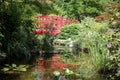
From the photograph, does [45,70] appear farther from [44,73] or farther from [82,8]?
[82,8]

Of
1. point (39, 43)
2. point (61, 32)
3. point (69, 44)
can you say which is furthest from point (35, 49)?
point (61, 32)

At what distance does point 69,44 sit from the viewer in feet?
45.5

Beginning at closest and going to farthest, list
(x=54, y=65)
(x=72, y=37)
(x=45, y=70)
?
(x=45, y=70) < (x=54, y=65) < (x=72, y=37)

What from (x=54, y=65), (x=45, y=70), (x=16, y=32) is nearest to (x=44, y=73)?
(x=45, y=70)

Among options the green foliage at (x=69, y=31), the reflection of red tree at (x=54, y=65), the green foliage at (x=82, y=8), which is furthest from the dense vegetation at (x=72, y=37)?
the green foliage at (x=82, y=8)

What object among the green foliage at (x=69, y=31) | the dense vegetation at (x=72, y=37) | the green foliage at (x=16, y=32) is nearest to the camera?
the dense vegetation at (x=72, y=37)

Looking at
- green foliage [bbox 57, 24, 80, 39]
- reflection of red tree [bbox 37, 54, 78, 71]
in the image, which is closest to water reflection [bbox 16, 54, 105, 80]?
reflection of red tree [bbox 37, 54, 78, 71]

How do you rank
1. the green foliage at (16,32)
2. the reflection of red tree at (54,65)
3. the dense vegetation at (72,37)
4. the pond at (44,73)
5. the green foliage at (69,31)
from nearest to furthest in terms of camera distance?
the pond at (44,73) < the dense vegetation at (72,37) < the reflection of red tree at (54,65) < the green foliage at (16,32) < the green foliage at (69,31)

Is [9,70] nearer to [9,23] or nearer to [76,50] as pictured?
[9,23]

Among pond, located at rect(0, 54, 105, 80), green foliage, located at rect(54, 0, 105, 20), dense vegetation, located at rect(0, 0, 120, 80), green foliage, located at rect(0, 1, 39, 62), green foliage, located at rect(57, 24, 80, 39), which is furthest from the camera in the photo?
green foliage, located at rect(54, 0, 105, 20)

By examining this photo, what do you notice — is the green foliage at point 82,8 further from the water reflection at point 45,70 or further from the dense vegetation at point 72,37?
the water reflection at point 45,70

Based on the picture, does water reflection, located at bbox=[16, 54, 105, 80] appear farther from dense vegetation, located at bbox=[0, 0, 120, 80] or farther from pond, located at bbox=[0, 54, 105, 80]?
dense vegetation, located at bbox=[0, 0, 120, 80]

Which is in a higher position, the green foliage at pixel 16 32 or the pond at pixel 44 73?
the green foliage at pixel 16 32

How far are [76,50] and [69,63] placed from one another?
393cm
